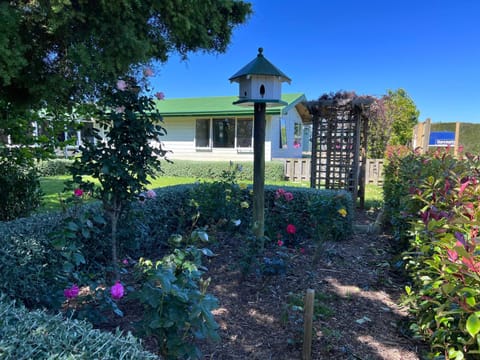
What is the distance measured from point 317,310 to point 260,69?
7.97ft

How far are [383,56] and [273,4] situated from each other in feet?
24.0

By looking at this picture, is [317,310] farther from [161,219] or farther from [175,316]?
[161,219]

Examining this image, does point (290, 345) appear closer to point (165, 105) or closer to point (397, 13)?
point (397, 13)

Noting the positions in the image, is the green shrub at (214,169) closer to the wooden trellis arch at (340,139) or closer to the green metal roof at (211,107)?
the green metal roof at (211,107)

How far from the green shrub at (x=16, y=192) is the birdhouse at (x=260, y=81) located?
3.50 meters

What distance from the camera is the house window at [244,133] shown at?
13.6m

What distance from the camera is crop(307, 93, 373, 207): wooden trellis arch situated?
708 centimetres

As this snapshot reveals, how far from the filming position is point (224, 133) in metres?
14.1

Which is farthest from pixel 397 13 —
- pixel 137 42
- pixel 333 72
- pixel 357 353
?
pixel 357 353

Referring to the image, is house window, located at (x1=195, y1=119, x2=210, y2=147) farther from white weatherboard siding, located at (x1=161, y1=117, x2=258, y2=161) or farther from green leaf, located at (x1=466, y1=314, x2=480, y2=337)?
green leaf, located at (x1=466, y1=314, x2=480, y2=337)

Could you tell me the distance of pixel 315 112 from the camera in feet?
24.3

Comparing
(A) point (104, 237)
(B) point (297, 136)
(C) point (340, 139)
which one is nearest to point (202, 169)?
(C) point (340, 139)

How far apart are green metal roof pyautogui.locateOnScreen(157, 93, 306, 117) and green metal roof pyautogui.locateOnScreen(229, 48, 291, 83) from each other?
8.42 metres

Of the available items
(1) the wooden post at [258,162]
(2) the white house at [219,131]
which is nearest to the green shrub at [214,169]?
(2) the white house at [219,131]
